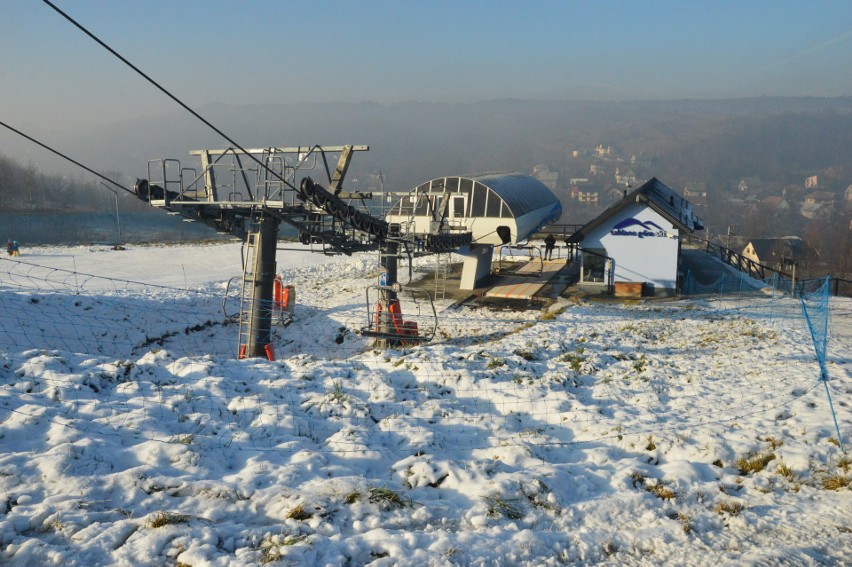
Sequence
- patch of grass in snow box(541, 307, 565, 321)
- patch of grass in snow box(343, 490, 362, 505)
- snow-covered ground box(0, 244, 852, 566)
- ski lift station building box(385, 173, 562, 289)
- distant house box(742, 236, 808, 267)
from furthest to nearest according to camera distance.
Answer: distant house box(742, 236, 808, 267) < ski lift station building box(385, 173, 562, 289) < patch of grass in snow box(541, 307, 565, 321) < patch of grass in snow box(343, 490, 362, 505) < snow-covered ground box(0, 244, 852, 566)

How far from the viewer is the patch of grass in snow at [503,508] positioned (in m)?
6.07

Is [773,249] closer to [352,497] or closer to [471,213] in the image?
[471,213]

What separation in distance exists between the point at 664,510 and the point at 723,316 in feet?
45.6

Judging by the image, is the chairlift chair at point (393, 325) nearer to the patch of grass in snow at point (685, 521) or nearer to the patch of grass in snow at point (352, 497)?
the patch of grass in snow at point (352, 497)

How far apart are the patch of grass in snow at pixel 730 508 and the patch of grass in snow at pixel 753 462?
106 cm

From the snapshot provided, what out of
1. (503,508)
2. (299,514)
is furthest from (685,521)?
(299,514)

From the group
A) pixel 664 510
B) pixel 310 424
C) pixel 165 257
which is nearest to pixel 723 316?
pixel 664 510

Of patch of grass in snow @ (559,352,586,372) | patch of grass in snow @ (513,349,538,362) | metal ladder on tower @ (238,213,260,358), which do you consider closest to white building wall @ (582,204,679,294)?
patch of grass in snow @ (559,352,586,372)

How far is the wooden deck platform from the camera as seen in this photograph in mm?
24500

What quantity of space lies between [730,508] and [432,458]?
3.46 metres

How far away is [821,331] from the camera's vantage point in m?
15.1

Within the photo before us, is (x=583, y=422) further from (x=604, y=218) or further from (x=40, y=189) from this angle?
(x=40, y=189)

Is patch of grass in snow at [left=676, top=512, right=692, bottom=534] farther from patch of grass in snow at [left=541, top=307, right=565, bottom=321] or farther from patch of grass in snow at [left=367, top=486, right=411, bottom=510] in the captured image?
patch of grass in snow at [left=541, top=307, right=565, bottom=321]

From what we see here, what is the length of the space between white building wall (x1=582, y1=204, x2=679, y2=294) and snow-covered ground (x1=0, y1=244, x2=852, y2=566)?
10536 millimetres
